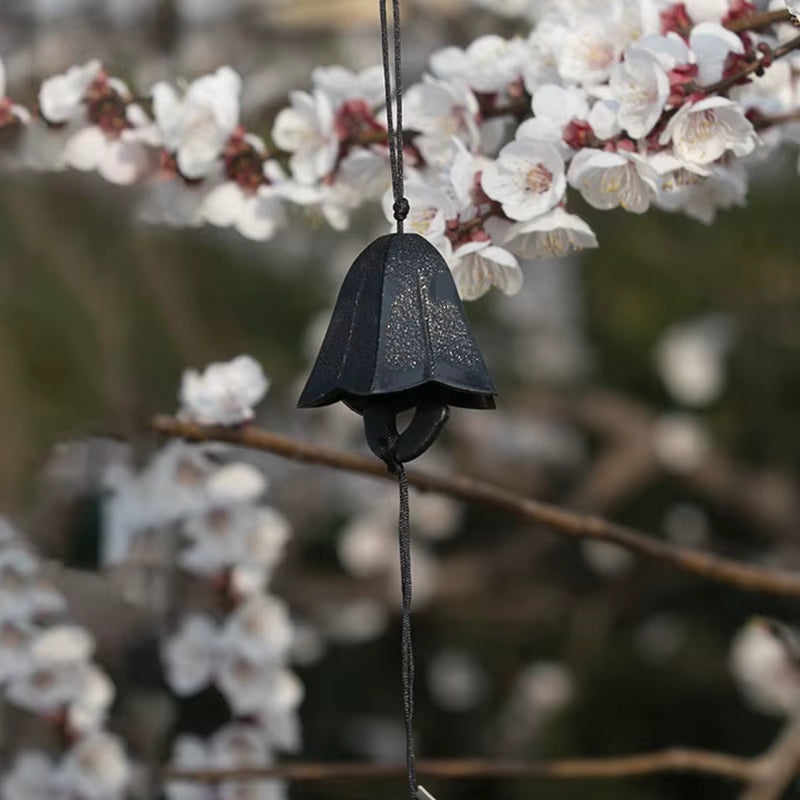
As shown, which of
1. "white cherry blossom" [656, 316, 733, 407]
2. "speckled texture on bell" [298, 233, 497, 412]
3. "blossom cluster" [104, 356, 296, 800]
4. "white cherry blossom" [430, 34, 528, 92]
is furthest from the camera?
"white cherry blossom" [656, 316, 733, 407]

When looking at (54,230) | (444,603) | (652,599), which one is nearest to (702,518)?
(652,599)

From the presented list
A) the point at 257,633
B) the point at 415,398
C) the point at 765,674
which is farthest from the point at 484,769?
the point at 765,674

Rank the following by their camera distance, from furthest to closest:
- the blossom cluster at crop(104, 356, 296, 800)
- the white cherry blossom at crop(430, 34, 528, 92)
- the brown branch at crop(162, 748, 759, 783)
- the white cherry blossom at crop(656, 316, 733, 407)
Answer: the white cherry blossom at crop(656, 316, 733, 407) → the blossom cluster at crop(104, 356, 296, 800) → the brown branch at crop(162, 748, 759, 783) → the white cherry blossom at crop(430, 34, 528, 92)

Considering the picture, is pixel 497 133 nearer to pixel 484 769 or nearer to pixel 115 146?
pixel 115 146

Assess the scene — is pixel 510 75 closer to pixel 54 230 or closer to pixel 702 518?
pixel 54 230

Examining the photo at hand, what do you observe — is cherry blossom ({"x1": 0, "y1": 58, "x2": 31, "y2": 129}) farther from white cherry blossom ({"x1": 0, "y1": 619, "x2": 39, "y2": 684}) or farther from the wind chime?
white cherry blossom ({"x1": 0, "y1": 619, "x2": 39, "y2": 684})

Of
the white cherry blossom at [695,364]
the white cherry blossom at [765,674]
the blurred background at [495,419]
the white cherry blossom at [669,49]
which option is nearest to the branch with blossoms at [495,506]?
Result: the white cherry blossom at [669,49]

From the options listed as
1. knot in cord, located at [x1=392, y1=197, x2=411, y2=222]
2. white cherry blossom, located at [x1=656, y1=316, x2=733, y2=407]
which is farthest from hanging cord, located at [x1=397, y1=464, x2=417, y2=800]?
white cherry blossom, located at [x1=656, y1=316, x2=733, y2=407]
